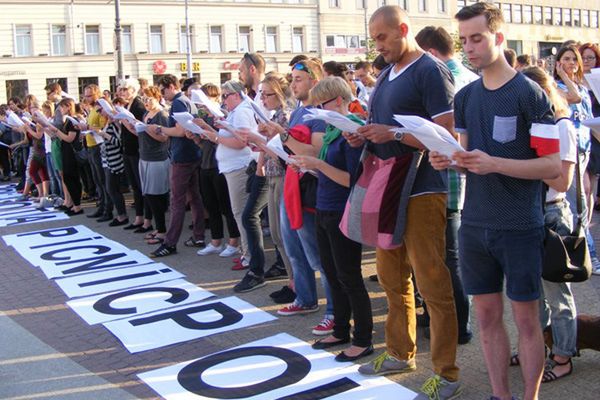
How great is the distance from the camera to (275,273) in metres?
6.79

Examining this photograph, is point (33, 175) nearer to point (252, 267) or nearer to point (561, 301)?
point (252, 267)

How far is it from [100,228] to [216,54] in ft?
149

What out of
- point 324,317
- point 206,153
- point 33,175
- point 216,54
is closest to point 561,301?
point 324,317

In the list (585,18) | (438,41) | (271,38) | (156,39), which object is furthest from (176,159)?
(585,18)

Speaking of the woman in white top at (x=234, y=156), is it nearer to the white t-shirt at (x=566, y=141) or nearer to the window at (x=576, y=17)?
the white t-shirt at (x=566, y=141)

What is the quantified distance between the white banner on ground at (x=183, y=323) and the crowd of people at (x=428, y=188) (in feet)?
1.13

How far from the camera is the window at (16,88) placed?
1843 inches

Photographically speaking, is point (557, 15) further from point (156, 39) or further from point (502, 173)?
point (502, 173)

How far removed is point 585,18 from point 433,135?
292ft

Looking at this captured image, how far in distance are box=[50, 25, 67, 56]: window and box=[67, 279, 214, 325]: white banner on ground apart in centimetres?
4563

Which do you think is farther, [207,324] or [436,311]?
[207,324]

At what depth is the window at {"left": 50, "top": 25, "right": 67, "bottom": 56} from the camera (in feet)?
158

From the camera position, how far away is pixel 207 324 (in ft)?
18.2

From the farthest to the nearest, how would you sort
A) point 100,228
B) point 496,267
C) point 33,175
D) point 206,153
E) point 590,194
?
point 33,175
point 100,228
point 206,153
point 590,194
point 496,267
